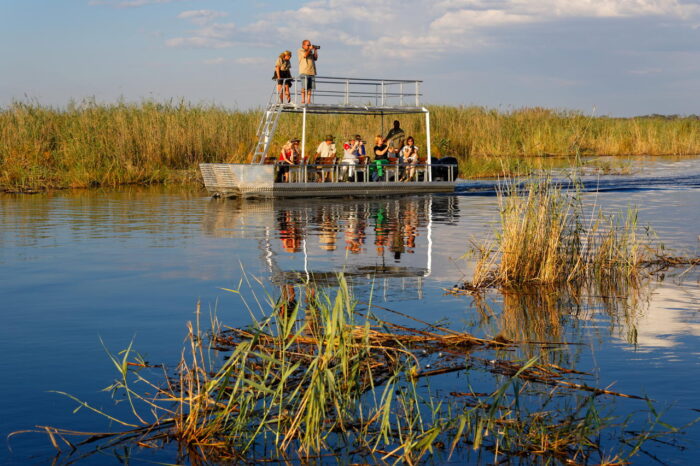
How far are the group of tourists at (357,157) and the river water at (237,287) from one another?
248cm

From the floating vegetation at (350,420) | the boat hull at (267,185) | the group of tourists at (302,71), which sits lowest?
the floating vegetation at (350,420)

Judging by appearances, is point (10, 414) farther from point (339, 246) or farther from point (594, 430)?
point (339, 246)

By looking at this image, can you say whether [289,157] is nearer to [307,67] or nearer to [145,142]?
[307,67]

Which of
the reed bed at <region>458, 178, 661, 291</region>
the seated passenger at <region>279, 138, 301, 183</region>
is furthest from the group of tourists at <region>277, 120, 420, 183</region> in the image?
the reed bed at <region>458, 178, 661, 291</region>

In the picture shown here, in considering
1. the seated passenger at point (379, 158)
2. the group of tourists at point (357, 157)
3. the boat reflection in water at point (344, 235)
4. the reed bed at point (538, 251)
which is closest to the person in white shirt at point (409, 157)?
the group of tourists at point (357, 157)

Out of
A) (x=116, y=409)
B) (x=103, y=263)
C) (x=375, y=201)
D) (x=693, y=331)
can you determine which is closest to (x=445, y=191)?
(x=375, y=201)

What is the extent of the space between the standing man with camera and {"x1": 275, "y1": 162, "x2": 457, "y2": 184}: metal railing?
1.92m

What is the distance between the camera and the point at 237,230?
17156 millimetres

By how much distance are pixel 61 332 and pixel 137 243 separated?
709cm

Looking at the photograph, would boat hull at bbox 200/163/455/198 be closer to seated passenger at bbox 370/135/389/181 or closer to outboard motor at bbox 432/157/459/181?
seated passenger at bbox 370/135/389/181

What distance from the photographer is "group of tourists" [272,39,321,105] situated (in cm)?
2377

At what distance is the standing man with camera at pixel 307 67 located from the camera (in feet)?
77.8

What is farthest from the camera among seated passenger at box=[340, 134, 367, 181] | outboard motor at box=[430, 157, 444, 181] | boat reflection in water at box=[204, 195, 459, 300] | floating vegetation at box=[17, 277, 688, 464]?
outboard motor at box=[430, 157, 444, 181]

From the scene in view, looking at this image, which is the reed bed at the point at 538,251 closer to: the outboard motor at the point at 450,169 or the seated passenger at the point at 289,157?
the seated passenger at the point at 289,157
